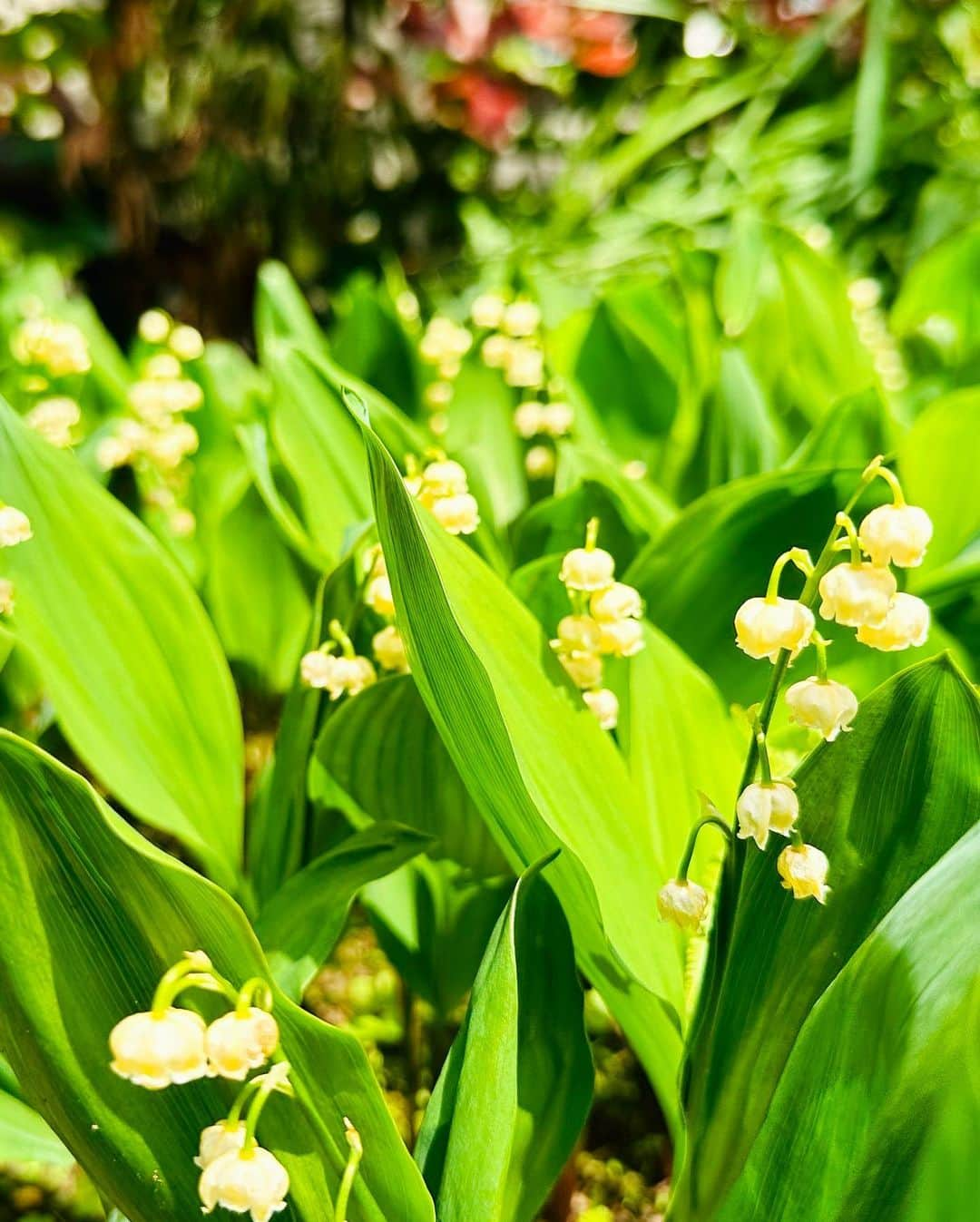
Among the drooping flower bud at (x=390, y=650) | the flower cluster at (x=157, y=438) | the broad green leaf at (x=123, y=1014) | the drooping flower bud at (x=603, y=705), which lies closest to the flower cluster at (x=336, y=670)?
the drooping flower bud at (x=390, y=650)

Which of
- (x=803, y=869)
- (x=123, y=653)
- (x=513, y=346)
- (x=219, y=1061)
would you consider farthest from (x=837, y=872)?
(x=513, y=346)

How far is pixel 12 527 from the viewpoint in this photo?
0.64 m

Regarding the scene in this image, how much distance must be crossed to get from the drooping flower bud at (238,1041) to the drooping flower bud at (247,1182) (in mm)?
27

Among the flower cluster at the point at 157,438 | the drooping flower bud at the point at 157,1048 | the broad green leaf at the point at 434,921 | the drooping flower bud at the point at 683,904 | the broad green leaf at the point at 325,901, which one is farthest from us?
the flower cluster at the point at 157,438

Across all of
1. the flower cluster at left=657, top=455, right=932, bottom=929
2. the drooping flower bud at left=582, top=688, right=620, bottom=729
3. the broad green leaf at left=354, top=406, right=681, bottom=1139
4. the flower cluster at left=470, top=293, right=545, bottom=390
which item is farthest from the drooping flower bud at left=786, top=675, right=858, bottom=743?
the flower cluster at left=470, top=293, right=545, bottom=390

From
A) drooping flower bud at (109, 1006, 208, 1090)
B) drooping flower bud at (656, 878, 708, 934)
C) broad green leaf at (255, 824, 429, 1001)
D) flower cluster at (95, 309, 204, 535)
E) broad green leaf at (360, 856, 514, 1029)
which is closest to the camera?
drooping flower bud at (109, 1006, 208, 1090)

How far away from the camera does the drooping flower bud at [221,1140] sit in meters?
0.41

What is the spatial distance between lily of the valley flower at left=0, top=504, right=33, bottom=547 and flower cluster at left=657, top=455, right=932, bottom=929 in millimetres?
390

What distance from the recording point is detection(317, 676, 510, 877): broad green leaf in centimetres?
64

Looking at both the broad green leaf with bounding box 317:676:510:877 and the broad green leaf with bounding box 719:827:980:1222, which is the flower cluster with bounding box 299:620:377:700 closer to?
the broad green leaf with bounding box 317:676:510:877

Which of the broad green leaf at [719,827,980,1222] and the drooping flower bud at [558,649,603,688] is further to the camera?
the drooping flower bud at [558,649,603,688]

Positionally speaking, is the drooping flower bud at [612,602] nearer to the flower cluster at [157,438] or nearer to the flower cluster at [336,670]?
the flower cluster at [336,670]

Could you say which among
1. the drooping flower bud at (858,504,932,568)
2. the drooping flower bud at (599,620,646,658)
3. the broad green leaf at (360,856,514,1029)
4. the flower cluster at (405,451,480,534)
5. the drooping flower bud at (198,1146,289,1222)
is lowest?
the broad green leaf at (360,856,514,1029)

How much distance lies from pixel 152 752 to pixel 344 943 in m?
0.59
